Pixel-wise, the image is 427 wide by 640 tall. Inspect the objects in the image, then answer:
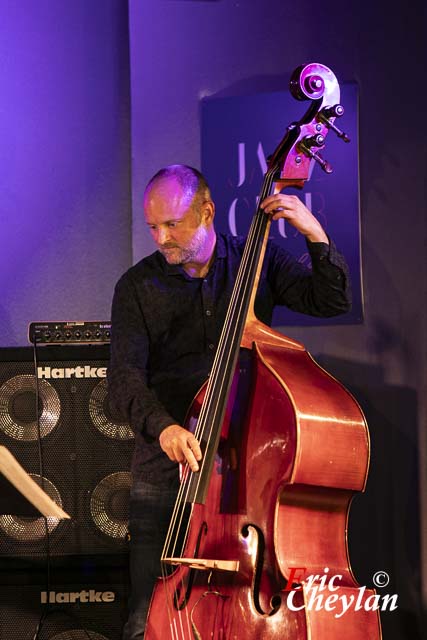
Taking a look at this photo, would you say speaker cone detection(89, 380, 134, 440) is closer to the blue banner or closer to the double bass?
the blue banner

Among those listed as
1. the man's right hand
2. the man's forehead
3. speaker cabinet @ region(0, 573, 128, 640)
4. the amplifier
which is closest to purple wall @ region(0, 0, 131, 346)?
the amplifier

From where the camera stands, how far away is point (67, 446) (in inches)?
116

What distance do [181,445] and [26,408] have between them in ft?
3.53

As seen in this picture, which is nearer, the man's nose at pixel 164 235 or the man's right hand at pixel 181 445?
the man's right hand at pixel 181 445

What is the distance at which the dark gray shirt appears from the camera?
2.41m

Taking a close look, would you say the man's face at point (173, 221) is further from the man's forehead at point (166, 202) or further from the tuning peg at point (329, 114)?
the tuning peg at point (329, 114)

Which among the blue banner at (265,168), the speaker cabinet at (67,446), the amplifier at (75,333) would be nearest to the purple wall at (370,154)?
the blue banner at (265,168)

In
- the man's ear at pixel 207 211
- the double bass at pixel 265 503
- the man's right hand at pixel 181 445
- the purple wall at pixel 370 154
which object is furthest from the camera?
the purple wall at pixel 370 154

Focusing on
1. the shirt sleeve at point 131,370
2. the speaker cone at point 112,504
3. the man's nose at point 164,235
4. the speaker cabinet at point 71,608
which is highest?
the man's nose at point 164,235

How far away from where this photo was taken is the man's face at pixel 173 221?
2.38 metres

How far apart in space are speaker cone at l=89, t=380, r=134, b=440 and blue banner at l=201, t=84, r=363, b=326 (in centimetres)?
69

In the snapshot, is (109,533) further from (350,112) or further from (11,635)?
(350,112)

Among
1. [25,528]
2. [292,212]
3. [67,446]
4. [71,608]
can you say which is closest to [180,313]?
[292,212]

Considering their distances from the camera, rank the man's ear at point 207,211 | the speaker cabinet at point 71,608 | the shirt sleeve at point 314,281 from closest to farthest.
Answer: the shirt sleeve at point 314,281, the man's ear at point 207,211, the speaker cabinet at point 71,608
